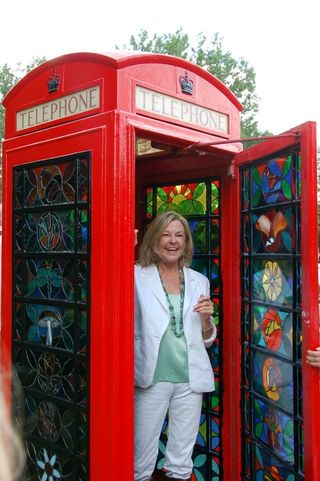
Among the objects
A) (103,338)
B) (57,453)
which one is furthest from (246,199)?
(57,453)

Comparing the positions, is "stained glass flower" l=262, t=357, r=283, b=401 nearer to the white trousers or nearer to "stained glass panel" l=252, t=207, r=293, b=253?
the white trousers

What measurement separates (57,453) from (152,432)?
1.78ft

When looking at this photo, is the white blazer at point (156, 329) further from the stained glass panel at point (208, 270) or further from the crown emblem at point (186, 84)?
the crown emblem at point (186, 84)

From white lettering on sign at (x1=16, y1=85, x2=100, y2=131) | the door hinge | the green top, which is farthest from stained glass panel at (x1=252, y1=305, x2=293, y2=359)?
white lettering on sign at (x1=16, y1=85, x2=100, y2=131)

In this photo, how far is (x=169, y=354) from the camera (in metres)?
2.84

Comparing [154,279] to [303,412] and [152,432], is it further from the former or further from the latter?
[303,412]

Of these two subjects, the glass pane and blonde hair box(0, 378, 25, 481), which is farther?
the glass pane

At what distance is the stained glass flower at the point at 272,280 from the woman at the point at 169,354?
0.35 meters

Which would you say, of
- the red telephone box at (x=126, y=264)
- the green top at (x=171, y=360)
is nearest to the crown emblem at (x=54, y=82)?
the red telephone box at (x=126, y=264)

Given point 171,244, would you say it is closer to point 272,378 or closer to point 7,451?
point 272,378

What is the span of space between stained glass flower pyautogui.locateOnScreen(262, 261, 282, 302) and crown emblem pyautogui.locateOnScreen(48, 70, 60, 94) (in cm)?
157

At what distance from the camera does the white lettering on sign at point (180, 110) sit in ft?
8.48

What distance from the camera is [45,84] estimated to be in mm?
2879

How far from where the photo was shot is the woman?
110 inches
